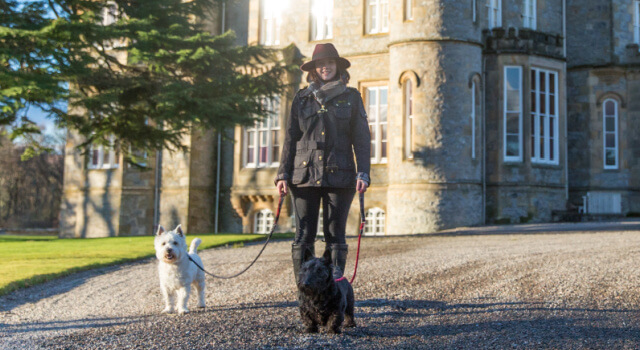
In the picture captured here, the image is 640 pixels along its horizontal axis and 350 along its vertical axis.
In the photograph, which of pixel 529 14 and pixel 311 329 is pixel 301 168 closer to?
pixel 311 329

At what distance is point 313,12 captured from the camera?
24547 mm

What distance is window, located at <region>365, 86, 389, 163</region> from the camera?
22719mm

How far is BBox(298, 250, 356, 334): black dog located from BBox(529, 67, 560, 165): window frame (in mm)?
17582

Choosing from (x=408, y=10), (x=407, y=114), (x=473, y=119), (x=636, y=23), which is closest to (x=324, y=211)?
(x=407, y=114)

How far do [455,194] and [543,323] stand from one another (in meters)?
14.3

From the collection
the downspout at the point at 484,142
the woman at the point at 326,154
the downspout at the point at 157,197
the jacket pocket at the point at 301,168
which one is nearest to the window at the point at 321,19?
the downspout at the point at 484,142

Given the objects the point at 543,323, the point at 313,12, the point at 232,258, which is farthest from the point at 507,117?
the point at 543,323

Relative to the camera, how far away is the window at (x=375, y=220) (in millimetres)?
22641

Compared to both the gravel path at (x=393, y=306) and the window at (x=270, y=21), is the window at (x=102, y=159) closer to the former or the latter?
the window at (x=270, y=21)

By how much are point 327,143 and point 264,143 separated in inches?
751

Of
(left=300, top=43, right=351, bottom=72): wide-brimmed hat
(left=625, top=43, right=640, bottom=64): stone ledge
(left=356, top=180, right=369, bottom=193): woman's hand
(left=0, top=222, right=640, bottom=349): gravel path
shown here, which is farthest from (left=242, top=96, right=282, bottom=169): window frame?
(left=356, top=180, right=369, bottom=193): woman's hand

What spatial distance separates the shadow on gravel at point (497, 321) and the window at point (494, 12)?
17.1 metres

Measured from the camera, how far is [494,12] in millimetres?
22984

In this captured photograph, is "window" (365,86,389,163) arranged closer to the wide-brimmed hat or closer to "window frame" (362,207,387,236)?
"window frame" (362,207,387,236)
